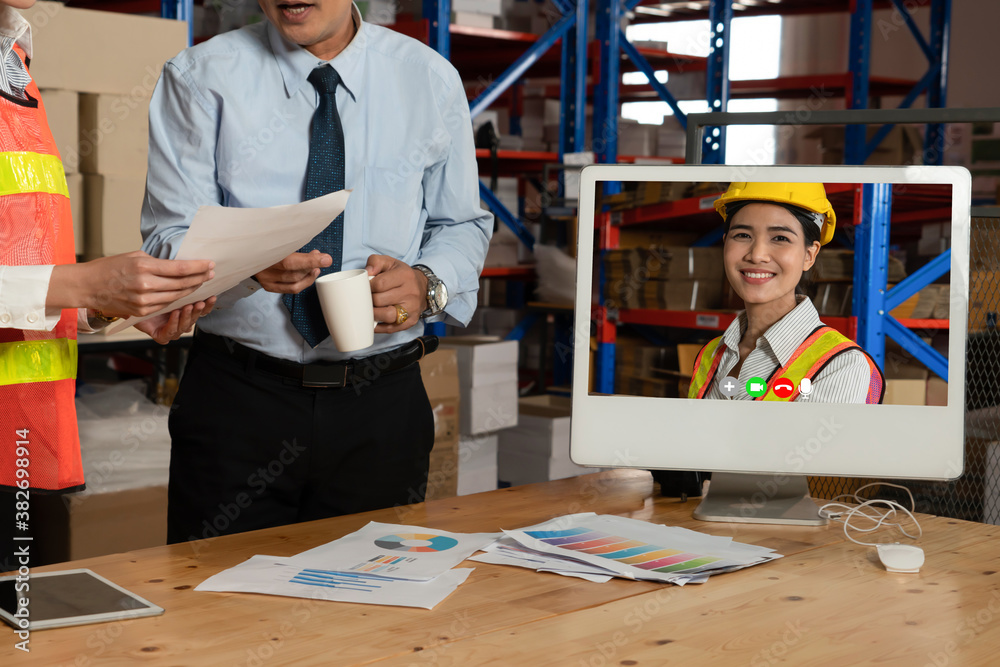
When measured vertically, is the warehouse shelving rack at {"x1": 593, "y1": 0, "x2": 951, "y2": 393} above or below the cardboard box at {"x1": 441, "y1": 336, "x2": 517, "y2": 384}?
above

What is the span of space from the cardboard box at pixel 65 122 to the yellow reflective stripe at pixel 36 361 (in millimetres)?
1385

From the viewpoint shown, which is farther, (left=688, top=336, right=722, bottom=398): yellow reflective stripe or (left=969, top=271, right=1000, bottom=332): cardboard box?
(left=969, top=271, right=1000, bottom=332): cardboard box

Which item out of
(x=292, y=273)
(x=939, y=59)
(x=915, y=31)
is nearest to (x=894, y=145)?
(x=939, y=59)

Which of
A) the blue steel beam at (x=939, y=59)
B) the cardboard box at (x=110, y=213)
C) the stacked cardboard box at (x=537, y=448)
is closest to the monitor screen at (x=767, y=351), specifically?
the cardboard box at (x=110, y=213)

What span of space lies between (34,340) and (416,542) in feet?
1.76

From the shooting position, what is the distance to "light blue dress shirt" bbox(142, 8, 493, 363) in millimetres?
1522

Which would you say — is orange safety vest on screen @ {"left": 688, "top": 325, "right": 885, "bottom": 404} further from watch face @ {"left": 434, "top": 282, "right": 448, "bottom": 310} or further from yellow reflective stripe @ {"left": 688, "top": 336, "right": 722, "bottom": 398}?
watch face @ {"left": 434, "top": 282, "right": 448, "bottom": 310}

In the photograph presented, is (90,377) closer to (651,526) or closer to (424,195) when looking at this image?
(424,195)

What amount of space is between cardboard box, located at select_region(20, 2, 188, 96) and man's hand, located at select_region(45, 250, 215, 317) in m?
1.55

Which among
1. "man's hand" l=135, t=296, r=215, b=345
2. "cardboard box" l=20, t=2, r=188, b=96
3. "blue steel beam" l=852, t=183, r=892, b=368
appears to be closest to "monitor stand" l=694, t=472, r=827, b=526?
"blue steel beam" l=852, t=183, r=892, b=368

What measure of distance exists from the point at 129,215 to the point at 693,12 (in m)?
3.98

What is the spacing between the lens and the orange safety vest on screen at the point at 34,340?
1.12 metres

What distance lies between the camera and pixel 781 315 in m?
1.27

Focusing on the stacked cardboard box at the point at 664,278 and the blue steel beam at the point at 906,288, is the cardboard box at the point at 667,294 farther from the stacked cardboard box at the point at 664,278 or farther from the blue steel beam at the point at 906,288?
the blue steel beam at the point at 906,288
